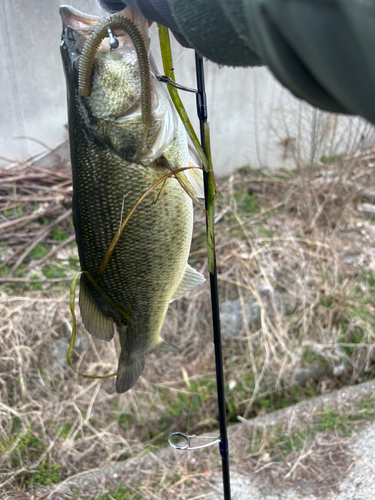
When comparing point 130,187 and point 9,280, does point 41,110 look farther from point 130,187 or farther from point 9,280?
point 130,187

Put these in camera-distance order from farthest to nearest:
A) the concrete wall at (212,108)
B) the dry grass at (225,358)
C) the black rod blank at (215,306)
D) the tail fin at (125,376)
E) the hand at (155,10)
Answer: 1. the concrete wall at (212,108)
2. the dry grass at (225,358)
3. the tail fin at (125,376)
4. the black rod blank at (215,306)
5. the hand at (155,10)

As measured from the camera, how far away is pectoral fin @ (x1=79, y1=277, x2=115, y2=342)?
1.09 meters

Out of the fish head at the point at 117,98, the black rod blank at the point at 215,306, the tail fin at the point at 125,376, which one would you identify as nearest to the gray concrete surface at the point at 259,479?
the black rod blank at the point at 215,306

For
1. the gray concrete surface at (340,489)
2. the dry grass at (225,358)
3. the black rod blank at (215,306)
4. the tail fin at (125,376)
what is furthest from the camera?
the dry grass at (225,358)

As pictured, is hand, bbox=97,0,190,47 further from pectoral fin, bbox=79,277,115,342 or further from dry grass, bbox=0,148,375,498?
dry grass, bbox=0,148,375,498

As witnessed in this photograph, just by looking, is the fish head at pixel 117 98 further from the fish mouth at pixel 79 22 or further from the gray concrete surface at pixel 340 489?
the gray concrete surface at pixel 340 489

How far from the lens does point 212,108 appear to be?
3625mm

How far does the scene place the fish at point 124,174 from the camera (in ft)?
3.01

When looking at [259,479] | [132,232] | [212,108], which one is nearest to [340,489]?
[259,479]

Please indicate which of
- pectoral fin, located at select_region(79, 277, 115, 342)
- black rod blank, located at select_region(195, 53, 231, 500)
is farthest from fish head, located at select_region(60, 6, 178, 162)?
pectoral fin, located at select_region(79, 277, 115, 342)

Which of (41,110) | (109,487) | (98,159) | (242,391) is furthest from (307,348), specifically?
(41,110)

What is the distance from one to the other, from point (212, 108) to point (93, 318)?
9.70 ft

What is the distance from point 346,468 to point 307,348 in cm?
77

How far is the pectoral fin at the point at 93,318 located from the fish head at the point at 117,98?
39 cm
